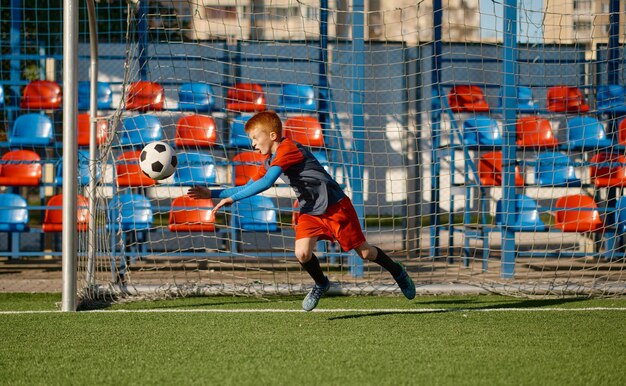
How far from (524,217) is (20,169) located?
544cm

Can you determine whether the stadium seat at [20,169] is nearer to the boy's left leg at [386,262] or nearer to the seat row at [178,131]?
the seat row at [178,131]

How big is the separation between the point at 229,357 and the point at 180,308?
1.88 m

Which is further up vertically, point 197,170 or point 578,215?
point 197,170

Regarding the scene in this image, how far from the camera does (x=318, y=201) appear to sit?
17.6ft

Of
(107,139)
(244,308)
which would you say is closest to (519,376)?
(244,308)

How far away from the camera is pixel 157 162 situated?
5418 millimetres

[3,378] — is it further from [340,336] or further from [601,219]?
[601,219]

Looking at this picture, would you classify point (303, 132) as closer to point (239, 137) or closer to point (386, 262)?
point (239, 137)

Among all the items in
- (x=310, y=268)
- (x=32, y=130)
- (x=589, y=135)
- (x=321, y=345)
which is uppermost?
(x=32, y=130)

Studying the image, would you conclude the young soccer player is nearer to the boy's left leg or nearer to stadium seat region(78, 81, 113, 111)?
the boy's left leg

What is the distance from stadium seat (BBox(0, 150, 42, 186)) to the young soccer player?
4.36 m

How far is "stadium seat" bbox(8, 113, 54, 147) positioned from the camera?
30.0 feet

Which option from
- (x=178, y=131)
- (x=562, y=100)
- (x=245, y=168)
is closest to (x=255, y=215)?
(x=245, y=168)

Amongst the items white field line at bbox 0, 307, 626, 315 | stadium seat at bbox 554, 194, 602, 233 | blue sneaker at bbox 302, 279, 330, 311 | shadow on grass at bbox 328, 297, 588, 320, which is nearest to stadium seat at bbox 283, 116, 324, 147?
stadium seat at bbox 554, 194, 602, 233
